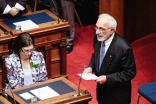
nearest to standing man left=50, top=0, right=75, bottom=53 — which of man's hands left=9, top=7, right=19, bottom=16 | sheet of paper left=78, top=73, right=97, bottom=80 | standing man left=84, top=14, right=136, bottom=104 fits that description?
man's hands left=9, top=7, right=19, bottom=16

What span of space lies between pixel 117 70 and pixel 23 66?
1.31 metres

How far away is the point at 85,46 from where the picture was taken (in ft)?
29.3

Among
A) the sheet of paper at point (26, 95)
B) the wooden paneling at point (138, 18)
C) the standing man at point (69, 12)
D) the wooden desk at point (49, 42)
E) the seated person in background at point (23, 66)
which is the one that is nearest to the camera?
the sheet of paper at point (26, 95)

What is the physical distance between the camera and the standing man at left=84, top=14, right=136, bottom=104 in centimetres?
568

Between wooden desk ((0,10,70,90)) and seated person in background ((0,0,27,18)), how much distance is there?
104mm

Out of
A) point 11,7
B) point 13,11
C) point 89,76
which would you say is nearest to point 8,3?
point 11,7

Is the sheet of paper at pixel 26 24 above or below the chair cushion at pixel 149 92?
above

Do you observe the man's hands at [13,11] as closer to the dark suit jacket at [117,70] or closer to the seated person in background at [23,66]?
the seated person in background at [23,66]

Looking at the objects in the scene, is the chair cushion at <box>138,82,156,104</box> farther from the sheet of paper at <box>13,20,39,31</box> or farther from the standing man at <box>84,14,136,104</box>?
the sheet of paper at <box>13,20,39,31</box>

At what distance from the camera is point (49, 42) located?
7363 mm

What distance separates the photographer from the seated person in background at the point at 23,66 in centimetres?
639

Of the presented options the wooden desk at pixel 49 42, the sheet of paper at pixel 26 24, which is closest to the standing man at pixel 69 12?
the wooden desk at pixel 49 42

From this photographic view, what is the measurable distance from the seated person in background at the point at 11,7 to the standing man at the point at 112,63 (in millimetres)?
2077

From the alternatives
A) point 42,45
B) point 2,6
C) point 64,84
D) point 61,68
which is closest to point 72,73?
point 61,68
